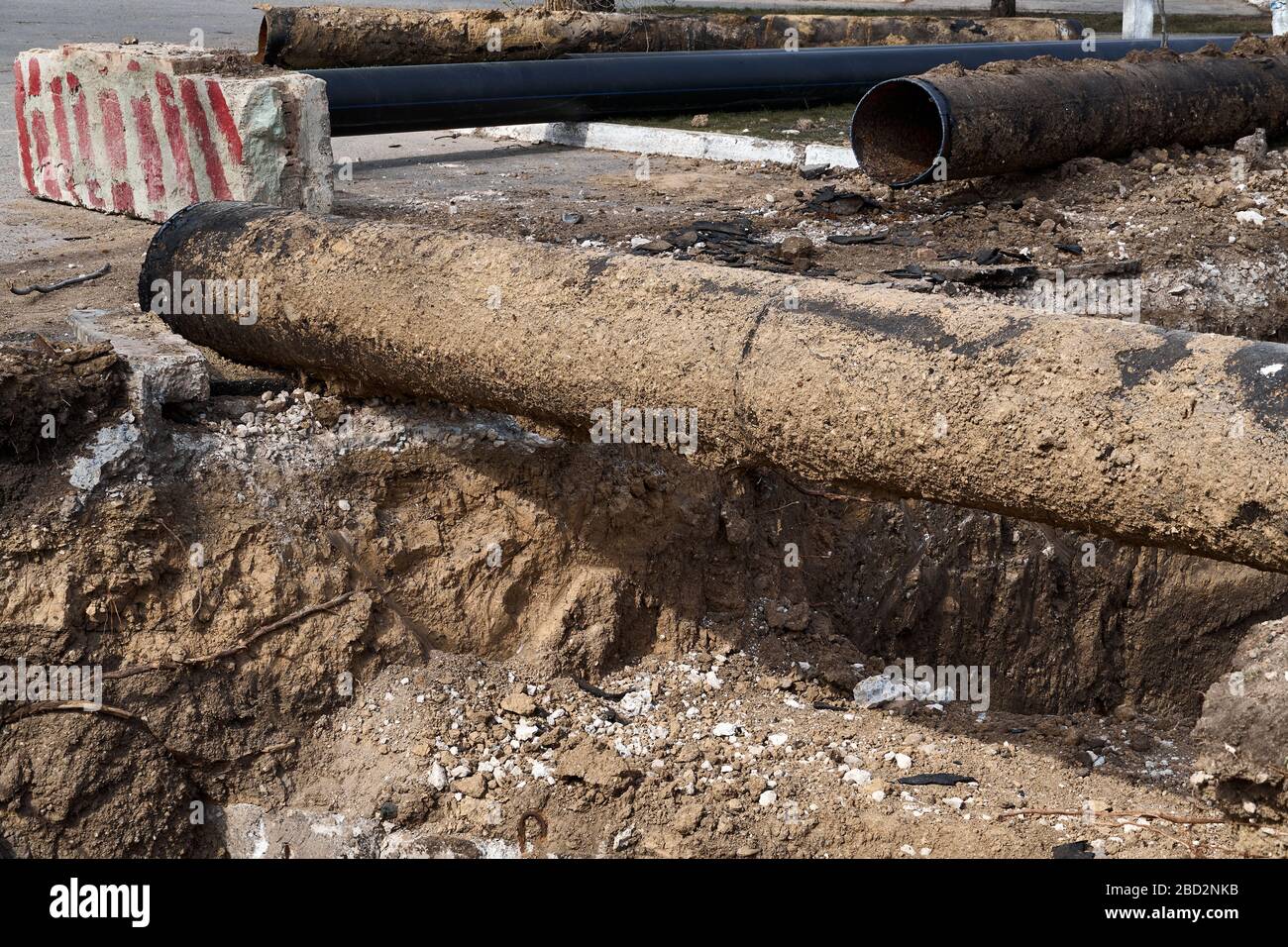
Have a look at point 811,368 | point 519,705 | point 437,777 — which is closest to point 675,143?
point 519,705

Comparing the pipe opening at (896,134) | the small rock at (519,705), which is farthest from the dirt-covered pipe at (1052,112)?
the small rock at (519,705)

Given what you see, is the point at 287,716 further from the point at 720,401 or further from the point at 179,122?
the point at 179,122

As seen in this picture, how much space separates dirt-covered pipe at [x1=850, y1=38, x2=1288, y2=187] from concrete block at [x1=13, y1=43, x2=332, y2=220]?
3.56 metres

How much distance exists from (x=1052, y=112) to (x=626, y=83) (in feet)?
12.6

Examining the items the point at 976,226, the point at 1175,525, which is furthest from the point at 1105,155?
the point at 1175,525

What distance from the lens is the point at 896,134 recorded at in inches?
320

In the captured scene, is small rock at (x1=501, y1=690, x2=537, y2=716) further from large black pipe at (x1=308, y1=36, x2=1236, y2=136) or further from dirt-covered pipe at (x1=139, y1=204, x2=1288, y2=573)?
large black pipe at (x1=308, y1=36, x2=1236, y2=136)

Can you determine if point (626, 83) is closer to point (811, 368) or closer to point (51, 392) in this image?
point (51, 392)

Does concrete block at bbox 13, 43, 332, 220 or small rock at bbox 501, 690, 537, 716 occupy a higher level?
concrete block at bbox 13, 43, 332, 220

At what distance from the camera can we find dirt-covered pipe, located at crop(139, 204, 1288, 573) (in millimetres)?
2650

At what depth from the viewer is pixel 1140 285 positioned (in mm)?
6305

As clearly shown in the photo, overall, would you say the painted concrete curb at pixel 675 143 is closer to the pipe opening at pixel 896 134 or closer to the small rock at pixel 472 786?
the pipe opening at pixel 896 134

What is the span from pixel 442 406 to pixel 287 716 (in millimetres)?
1255

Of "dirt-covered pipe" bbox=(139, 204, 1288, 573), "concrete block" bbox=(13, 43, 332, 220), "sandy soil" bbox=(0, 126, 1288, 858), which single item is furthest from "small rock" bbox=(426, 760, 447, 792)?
"concrete block" bbox=(13, 43, 332, 220)
